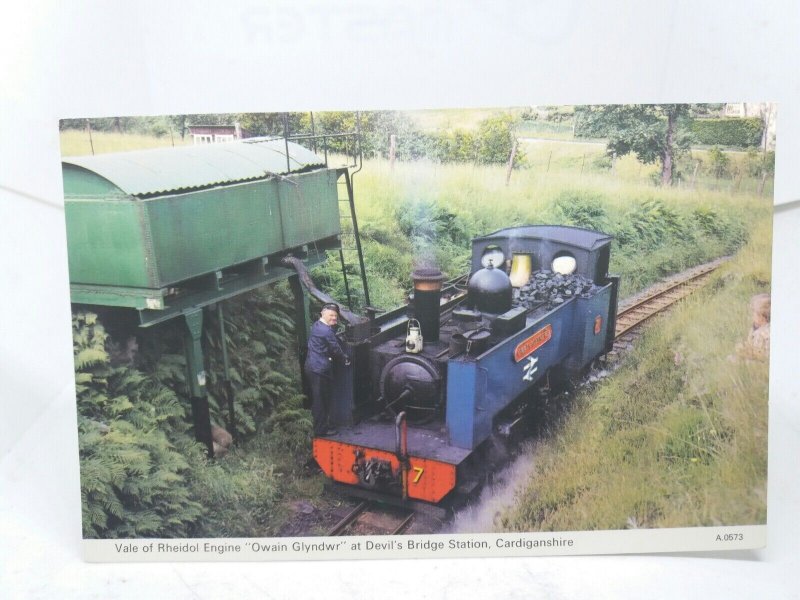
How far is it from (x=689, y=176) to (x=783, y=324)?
1.47 meters

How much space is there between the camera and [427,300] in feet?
17.4

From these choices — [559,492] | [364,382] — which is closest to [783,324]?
[559,492]

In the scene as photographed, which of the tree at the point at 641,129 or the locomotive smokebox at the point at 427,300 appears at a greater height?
the tree at the point at 641,129

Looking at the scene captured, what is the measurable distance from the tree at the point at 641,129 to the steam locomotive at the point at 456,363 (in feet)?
2.01

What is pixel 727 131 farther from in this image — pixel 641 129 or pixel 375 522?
pixel 375 522

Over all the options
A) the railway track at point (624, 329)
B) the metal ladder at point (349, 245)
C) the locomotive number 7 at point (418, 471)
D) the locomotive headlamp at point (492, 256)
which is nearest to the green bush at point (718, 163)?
the railway track at point (624, 329)

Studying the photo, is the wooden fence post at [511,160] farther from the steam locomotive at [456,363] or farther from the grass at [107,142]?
the grass at [107,142]

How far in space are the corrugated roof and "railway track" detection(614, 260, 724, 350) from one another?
2365 mm

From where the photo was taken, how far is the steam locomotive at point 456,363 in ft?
16.7

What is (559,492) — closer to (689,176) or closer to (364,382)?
(364,382)

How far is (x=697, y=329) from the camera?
5453 millimetres

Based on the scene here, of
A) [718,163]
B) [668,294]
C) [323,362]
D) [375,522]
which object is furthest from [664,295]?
[375,522]

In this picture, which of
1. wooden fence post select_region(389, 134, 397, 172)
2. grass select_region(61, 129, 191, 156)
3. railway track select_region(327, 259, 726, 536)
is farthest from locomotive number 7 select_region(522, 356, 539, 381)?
grass select_region(61, 129, 191, 156)

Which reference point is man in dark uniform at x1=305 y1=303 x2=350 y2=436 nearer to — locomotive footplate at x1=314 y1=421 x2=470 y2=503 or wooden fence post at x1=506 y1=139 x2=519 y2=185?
locomotive footplate at x1=314 y1=421 x2=470 y2=503
